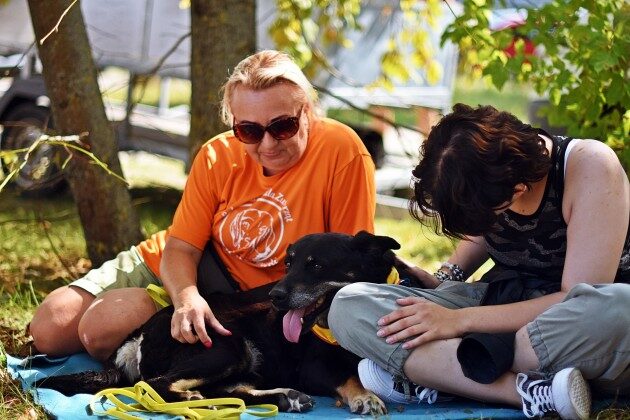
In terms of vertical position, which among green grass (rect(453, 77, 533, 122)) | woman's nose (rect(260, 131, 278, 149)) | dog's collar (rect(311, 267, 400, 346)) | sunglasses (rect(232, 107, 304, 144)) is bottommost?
green grass (rect(453, 77, 533, 122))

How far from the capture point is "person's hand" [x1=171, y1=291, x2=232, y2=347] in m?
3.54

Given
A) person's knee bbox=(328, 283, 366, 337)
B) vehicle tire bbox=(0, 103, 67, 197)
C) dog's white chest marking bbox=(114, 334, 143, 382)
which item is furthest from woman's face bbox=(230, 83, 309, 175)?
vehicle tire bbox=(0, 103, 67, 197)

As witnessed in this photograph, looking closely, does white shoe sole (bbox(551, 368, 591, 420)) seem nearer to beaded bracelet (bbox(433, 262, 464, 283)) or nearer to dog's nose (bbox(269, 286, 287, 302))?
beaded bracelet (bbox(433, 262, 464, 283))

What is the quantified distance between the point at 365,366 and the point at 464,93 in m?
13.7

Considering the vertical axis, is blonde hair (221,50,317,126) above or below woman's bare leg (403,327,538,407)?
above

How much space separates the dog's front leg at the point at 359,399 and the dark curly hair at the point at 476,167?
0.64 metres

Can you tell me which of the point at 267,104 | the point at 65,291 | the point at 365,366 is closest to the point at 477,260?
the point at 365,366

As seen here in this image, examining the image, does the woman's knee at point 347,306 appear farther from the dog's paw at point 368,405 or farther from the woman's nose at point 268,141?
the woman's nose at point 268,141

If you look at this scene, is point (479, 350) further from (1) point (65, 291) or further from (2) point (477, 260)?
(1) point (65, 291)

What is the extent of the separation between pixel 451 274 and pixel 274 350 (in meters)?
0.77

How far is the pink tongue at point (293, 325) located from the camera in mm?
3625

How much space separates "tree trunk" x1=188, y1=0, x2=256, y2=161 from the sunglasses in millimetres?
1406

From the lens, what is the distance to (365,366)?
3.40 m

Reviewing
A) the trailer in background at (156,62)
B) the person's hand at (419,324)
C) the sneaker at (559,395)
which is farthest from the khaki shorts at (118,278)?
the trailer in background at (156,62)
